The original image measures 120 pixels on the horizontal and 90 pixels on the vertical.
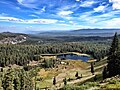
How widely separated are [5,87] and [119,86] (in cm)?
5060

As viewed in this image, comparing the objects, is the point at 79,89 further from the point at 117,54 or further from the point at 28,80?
the point at 28,80

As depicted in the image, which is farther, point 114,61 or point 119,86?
point 114,61

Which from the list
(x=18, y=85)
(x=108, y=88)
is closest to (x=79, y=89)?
(x=108, y=88)

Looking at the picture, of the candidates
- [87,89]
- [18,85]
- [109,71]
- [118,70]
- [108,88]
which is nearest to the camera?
[108,88]

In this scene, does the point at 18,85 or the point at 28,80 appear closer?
the point at 18,85

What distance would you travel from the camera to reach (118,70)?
73.9 metres

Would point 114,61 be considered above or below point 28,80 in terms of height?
above

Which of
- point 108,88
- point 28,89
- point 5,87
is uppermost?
point 108,88

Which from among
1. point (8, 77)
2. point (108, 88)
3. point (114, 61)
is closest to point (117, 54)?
point (114, 61)

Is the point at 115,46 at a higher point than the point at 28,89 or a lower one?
higher

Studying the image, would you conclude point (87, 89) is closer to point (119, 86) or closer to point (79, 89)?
point (79, 89)

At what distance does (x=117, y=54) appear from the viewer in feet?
257

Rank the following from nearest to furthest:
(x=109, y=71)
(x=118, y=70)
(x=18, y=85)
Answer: (x=118, y=70)
(x=109, y=71)
(x=18, y=85)

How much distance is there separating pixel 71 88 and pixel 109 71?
41.0 m
